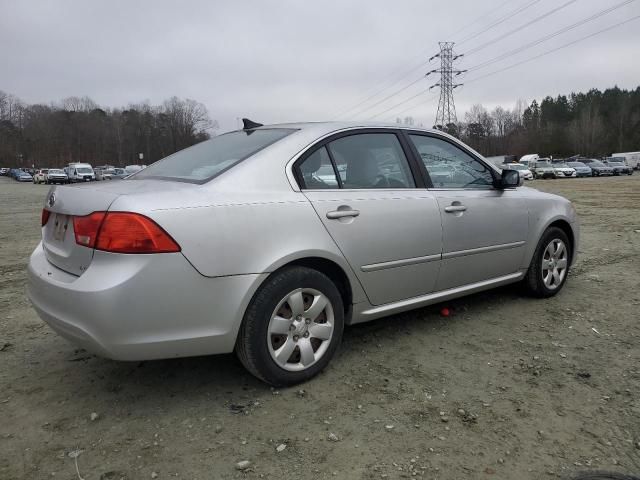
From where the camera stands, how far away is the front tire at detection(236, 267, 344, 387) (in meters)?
2.70

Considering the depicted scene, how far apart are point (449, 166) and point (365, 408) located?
206 centimetres

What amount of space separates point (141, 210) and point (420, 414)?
67.9 inches

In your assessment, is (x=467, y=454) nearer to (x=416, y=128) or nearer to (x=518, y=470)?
(x=518, y=470)

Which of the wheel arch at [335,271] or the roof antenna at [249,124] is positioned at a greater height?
the roof antenna at [249,124]

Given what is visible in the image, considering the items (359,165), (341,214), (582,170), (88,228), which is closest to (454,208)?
(359,165)

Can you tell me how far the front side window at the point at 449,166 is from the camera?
12.2ft

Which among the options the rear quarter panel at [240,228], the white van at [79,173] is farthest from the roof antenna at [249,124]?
the white van at [79,173]

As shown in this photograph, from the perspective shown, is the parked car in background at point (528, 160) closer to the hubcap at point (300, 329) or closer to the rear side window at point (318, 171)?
the rear side window at point (318, 171)

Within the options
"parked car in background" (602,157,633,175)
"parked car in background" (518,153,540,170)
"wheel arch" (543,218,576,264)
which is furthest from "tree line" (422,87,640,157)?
"wheel arch" (543,218,576,264)

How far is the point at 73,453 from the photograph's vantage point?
2307 millimetres

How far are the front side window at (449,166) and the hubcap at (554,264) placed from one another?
0.98 m

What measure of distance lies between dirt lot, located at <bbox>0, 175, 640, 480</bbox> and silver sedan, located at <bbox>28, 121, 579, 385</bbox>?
12.6 inches

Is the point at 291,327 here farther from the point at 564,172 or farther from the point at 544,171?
the point at 564,172

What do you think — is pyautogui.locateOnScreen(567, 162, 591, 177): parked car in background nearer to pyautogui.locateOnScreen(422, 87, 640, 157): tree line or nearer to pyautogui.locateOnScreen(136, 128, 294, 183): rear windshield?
pyautogui.locateOnScreen(422, 87, 640, 157): tree line
